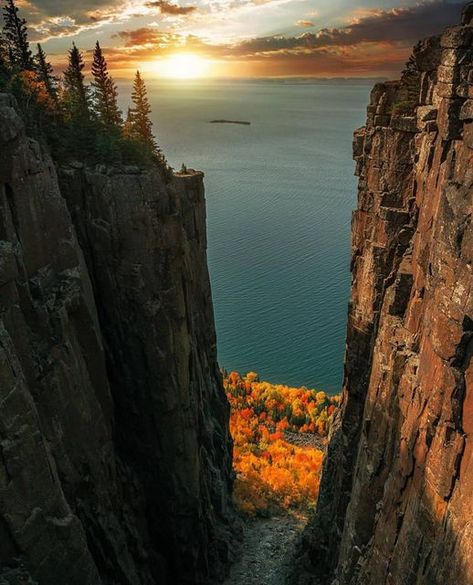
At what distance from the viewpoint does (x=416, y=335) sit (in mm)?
18359

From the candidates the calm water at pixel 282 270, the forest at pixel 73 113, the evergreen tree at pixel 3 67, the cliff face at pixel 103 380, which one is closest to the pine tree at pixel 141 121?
the forest at pixel 73 113

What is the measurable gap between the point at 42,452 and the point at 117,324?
1119 centimetres

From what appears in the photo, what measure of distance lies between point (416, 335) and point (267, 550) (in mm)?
28281

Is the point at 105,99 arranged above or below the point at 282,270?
above

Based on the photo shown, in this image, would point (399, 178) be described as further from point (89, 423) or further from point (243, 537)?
point (243, 537)

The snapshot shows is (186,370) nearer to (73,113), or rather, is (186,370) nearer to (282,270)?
(73,113)

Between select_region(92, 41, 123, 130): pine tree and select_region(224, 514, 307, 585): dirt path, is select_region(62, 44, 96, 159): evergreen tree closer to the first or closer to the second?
select_region(92, 41, 123, 130): pine tree

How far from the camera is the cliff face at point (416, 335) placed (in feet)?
45.5

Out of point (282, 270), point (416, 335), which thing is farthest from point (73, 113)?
point (282, 270)

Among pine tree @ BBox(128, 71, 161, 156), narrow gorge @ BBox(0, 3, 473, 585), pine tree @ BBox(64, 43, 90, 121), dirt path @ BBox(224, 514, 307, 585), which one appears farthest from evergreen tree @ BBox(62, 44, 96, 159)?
dirt path @ BBox(224, 514, 307, 585)

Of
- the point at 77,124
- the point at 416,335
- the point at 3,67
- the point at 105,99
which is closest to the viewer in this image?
the point at 416,335

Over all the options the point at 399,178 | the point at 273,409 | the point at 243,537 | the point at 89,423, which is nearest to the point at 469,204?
the point at 399,178

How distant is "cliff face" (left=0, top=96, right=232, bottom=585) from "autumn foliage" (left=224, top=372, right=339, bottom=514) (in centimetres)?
1131

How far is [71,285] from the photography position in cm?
2388
